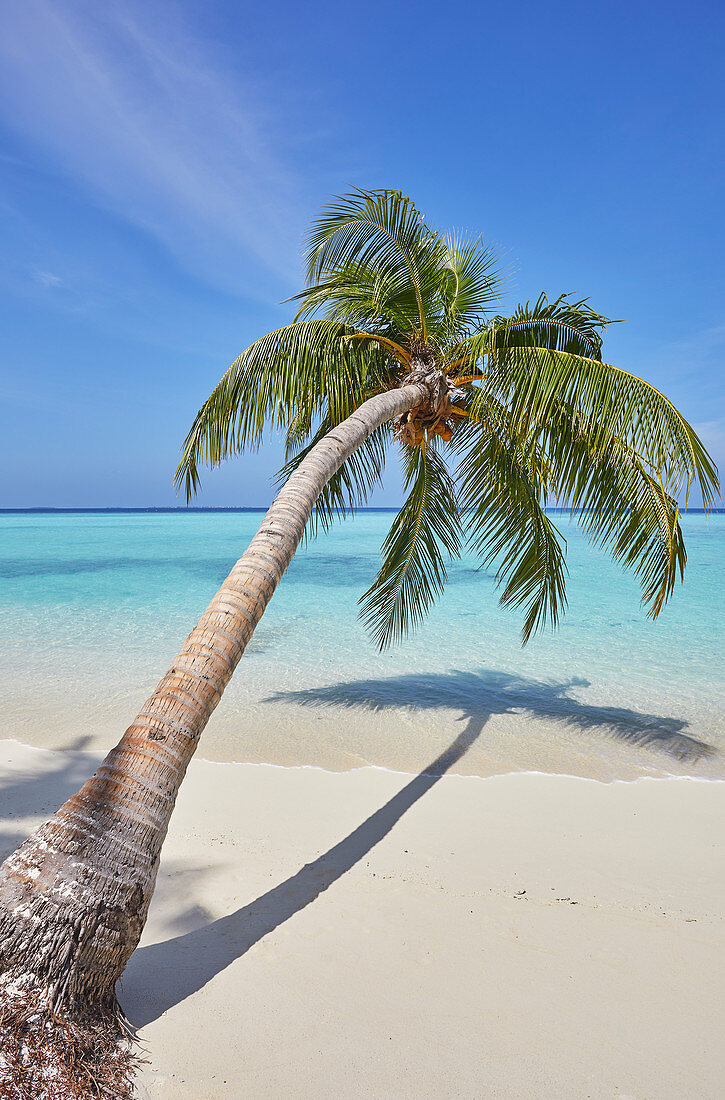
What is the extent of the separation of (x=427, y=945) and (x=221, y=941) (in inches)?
40.1

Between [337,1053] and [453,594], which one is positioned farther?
[453,594]

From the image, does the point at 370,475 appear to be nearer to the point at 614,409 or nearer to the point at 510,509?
the point at 510,509

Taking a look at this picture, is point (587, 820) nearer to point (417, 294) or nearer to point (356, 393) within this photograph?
point (356, 393)

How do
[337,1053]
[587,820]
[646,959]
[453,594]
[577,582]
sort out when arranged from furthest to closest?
[577,582], [453,594], [587,820], [646,959], [337,1053]

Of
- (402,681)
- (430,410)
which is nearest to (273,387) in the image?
(430,410)

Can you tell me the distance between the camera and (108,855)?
7.75 ft

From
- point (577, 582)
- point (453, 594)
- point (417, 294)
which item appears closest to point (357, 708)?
point (417, 294)

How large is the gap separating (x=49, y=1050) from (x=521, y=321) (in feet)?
17.3

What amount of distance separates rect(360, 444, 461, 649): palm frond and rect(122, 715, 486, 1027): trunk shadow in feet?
10.0

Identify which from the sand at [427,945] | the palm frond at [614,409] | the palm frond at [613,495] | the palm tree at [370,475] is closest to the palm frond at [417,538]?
the palm tree at [370,475]

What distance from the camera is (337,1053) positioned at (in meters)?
2.45

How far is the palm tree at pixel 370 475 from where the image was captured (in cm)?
227

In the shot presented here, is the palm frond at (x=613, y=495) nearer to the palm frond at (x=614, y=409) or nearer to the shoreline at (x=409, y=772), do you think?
the palm frond at (x=614, y=409)

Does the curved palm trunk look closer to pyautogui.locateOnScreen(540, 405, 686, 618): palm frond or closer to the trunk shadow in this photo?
the trunk shadow
